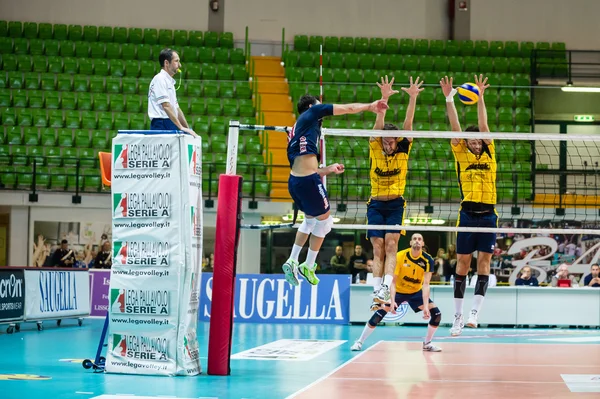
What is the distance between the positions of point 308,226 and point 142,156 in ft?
8.15

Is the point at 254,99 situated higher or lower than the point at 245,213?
higher

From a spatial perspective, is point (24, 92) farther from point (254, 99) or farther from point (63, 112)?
point (254, 99)

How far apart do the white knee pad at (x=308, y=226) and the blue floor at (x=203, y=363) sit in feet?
5.70

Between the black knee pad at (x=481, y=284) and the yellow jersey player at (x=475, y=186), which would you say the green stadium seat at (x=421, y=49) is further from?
the black knee pad at (x=481, y=284)

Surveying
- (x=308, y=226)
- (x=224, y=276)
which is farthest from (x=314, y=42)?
(x=308, y=226)

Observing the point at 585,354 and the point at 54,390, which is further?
the point at 585,354

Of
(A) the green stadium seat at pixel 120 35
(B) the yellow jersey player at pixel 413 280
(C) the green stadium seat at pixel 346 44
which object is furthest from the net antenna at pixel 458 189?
(A) the green stadium seat at pixel 120 35

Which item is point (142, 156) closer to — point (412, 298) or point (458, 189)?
point (412, 298)

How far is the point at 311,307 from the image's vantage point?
771 inches

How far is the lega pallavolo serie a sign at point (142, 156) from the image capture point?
10.4 m

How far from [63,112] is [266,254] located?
7.20 m

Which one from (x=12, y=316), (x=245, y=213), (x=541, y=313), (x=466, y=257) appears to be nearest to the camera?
(x=466, y=257)

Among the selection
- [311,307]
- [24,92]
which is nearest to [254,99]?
[24,92]

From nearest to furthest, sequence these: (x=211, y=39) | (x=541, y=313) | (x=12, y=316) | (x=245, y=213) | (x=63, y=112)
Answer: (x=12, y=316) → (x=541, y=313) → (x=245, y=213) → (x=63, y=112) → (x=211, y=39)
